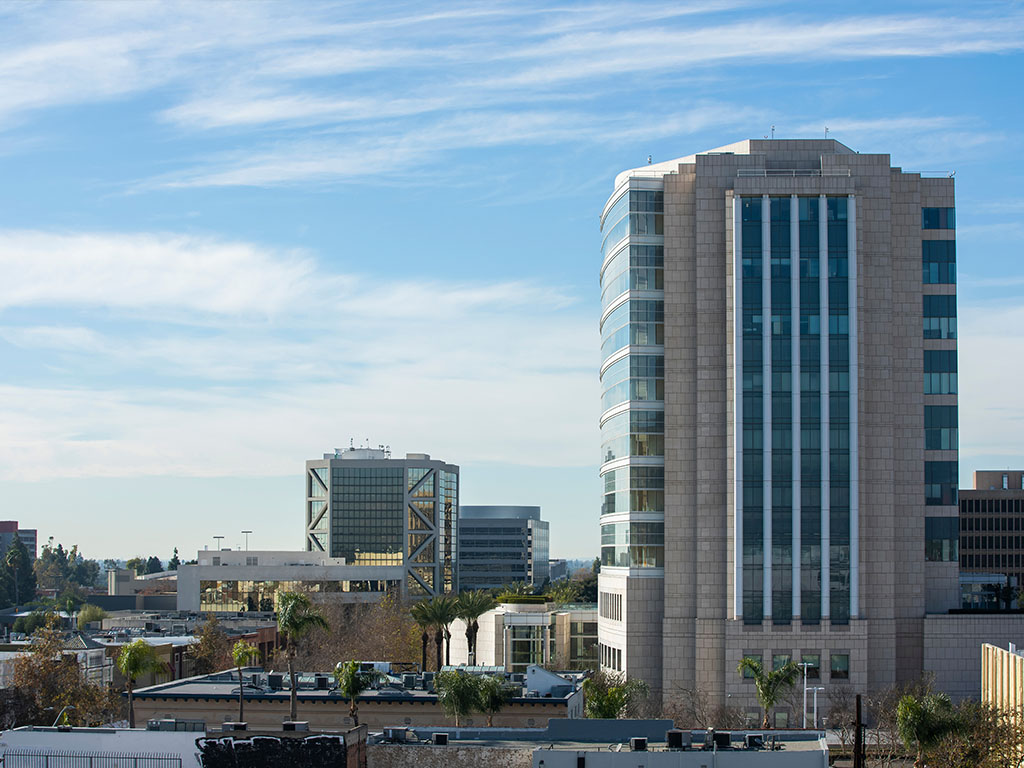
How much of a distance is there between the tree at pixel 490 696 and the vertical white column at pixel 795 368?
103ft

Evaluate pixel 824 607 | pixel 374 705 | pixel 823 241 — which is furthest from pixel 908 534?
pixel 374 705

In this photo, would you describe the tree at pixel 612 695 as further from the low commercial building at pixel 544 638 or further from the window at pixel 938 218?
the window at pixel 938 218

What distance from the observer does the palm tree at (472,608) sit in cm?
11281

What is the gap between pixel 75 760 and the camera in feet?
200

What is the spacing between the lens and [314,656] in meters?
130

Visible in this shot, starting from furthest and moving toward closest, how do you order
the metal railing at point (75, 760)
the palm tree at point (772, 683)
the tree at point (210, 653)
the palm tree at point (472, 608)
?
1. the tree at point (210, 653)
2. the palm tree at point (472, 608)
3. the palm tree at point (772, 683)
4. the metal railing at point (75, 760)

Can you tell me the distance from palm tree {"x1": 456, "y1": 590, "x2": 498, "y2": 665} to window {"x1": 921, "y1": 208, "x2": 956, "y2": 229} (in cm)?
4779

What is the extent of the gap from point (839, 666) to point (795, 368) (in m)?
22.5

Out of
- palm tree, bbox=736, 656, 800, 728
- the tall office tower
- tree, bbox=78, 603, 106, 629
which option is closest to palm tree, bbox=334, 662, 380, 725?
palm tree, bbox=736, 656, 800, 728

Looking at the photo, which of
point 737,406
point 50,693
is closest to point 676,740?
point 737,406

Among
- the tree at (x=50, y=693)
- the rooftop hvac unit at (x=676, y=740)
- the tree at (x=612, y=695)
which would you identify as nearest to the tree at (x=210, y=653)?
the tree at (x=50, y=693)

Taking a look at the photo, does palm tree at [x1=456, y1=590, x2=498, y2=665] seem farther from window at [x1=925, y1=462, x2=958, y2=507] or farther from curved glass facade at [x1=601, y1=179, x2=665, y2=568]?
window at [x1=925, y1=462, x2=958, y2=507]

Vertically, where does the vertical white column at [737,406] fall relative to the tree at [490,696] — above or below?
above

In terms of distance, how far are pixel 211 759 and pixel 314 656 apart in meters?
72.8
